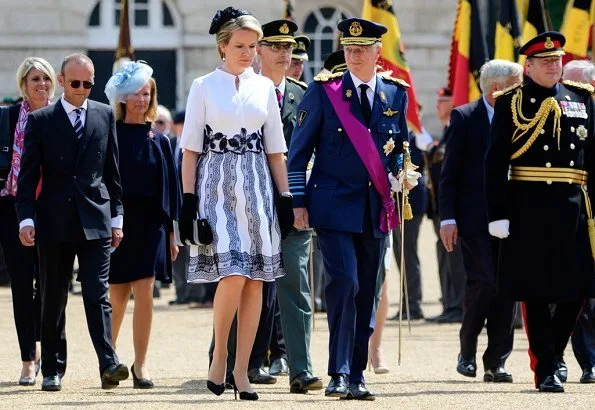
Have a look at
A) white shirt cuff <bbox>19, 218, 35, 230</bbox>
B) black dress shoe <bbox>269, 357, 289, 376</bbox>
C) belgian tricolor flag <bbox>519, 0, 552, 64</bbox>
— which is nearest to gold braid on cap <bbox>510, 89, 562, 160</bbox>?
black dress shoe <bbox>269, 357, 289, 376</bbox>

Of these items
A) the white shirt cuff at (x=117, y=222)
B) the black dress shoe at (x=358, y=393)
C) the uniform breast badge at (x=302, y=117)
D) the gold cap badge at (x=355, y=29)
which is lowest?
the black dress shoe at (x=358, y=393)

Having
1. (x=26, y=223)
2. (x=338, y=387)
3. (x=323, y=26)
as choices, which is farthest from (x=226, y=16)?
(x=323, y=26)

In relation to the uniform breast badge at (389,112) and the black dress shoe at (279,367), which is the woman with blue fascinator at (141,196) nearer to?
the black dress shoe at (279,367)

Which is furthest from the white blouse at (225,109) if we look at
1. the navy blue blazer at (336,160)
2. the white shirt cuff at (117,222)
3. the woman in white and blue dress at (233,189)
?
the white shirt cuff at (117,222)

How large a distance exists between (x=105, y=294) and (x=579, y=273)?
2602mm

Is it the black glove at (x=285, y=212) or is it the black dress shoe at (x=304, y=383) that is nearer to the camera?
the black glove at (x=285, y=212)

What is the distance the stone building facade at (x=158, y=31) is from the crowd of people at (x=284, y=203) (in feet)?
72.3

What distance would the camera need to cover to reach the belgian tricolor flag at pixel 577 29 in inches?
648

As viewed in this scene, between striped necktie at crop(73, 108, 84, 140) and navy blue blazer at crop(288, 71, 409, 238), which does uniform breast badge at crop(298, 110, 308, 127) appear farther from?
striped necktie at crop(73, 108, 84, 140)

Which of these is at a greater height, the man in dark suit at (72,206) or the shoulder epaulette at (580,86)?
the shoulder epaulette at (580,86)

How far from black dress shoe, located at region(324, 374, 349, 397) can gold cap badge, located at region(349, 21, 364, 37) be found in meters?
1.78

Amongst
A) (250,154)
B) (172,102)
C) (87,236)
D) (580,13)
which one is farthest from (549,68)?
(172,102)

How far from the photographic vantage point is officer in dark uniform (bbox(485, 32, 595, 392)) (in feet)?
35.0

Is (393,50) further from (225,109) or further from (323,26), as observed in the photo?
(323,26)
